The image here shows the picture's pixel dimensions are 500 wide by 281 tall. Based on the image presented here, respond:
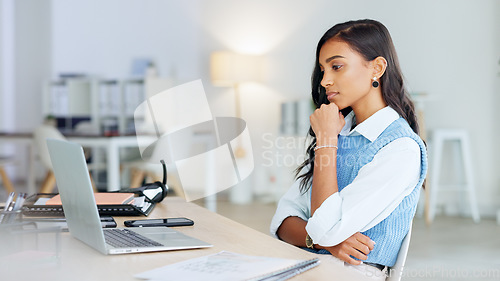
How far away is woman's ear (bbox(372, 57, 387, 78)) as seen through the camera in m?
1.37

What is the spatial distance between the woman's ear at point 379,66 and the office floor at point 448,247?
164 centimetres

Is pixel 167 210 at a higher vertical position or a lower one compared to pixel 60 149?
lower

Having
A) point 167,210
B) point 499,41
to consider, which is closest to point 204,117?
point 499,41

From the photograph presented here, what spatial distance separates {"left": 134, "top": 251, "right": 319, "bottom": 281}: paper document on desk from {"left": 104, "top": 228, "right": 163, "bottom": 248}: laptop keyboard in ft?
0.45

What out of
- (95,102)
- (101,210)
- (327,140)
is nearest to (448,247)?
(327,140)

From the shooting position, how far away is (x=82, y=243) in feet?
3.61

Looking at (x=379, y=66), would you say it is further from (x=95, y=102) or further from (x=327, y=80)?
(x=95, y=102)

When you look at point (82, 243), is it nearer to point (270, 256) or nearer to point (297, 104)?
point (270, 256)

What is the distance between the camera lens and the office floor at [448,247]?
296 centimetres

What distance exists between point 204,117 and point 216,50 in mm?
804

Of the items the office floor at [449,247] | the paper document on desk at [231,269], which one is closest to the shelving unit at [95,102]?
the office floor at [449,247]

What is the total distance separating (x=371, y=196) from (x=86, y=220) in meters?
0.56

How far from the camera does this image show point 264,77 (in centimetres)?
595

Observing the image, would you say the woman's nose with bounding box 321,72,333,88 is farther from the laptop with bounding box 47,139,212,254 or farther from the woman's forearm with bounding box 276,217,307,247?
the laptop with bounding box 47,139,212,254
